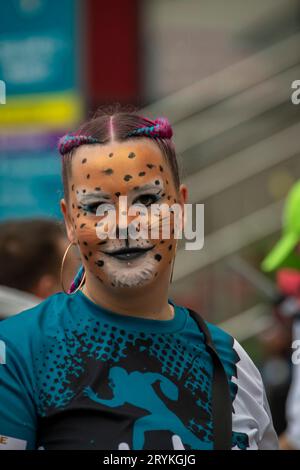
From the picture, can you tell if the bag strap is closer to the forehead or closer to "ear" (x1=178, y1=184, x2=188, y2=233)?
"ear" (x1=178, y1=184, x2=188, y2=233)

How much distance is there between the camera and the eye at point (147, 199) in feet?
5.41

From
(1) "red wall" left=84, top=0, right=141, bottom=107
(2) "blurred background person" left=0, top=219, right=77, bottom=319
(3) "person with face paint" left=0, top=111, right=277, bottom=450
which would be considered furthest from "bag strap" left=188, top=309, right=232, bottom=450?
(1) "red wall" left=84, top=0, right=141, bottom=107

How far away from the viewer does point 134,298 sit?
1657 millimetres

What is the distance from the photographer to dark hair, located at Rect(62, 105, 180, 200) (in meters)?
1.68

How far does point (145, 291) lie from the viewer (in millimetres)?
1662

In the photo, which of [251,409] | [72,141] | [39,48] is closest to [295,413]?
[251,409]

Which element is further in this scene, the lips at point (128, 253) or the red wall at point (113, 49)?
the red wall at point (113, 49)

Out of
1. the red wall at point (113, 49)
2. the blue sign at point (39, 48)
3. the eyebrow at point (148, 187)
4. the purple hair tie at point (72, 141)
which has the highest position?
the red wall at point (113, 49)

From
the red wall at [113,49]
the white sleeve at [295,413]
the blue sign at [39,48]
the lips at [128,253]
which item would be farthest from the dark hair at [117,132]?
the red wall at [113,49]

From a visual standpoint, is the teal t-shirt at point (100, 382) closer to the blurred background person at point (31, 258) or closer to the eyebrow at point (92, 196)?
the eyebrow at point (92, 196)

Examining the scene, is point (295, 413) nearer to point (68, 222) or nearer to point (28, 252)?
point (28, 252)

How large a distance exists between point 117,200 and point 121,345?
0.83 feet

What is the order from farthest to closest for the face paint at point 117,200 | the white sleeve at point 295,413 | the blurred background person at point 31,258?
the white sleeve at point 295,413 < the blurred background person at point 31,258 < the face paint at point 117,200

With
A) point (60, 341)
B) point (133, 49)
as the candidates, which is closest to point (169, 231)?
point (60, 341)
